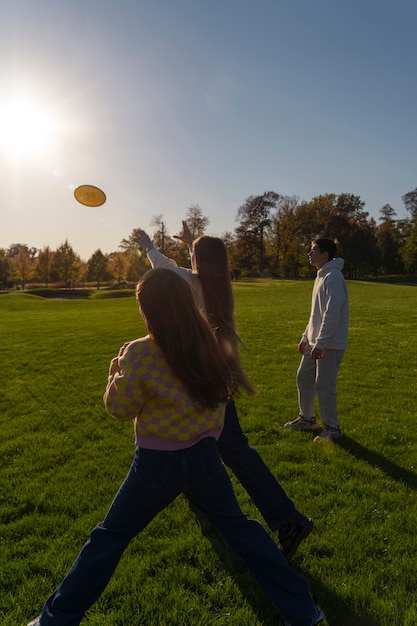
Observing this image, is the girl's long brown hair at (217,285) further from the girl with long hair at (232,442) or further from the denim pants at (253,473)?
the denim pants at (253,473)

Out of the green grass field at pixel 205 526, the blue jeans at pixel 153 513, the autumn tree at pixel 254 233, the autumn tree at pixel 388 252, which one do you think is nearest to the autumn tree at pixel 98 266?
the autumn tree at pixel 254 233

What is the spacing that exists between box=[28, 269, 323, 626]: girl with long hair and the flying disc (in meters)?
3.18

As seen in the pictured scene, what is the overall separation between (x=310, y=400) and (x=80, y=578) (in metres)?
3.96

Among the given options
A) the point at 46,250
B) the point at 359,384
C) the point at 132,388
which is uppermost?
the point at 46,250

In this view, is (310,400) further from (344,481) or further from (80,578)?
(80,578)

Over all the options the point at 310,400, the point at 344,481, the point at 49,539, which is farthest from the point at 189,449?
the point at 310,400

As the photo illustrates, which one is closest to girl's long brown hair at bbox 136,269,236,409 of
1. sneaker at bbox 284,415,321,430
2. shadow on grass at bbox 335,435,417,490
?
shadow on grass at bbox 335,435,417,490

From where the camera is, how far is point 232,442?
3.28 meters

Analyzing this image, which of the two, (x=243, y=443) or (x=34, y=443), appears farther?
(x=34, y=443)

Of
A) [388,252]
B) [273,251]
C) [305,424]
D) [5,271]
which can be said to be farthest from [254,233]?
[305,424]

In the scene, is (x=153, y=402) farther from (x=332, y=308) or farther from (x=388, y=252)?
(x=388, y=252)

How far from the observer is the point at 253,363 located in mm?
10414

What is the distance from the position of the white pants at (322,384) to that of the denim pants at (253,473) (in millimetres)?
2062

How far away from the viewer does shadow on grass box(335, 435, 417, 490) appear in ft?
14.5
